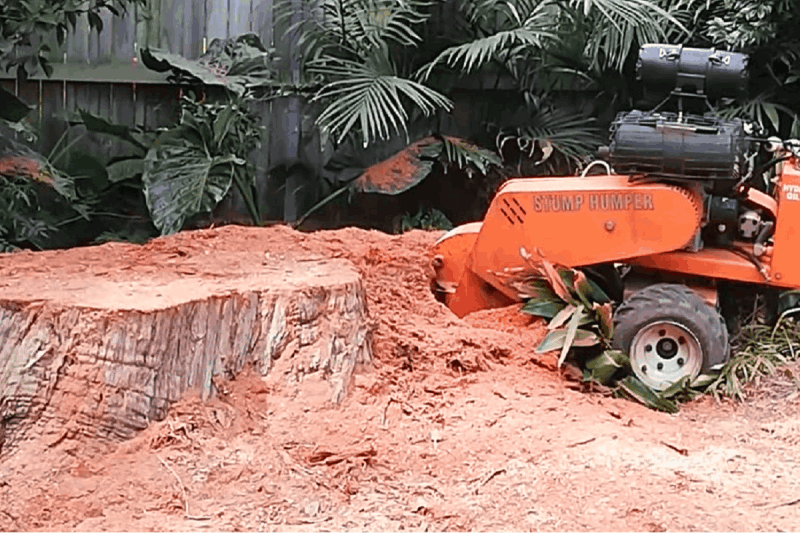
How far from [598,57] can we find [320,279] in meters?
3.91

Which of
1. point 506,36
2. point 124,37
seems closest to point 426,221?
point 506,36

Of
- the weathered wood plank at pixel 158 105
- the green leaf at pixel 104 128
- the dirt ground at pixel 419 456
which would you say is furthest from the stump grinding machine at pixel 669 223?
the weathered wood plank at pixel 158 105

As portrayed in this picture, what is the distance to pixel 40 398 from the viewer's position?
3.81 meters

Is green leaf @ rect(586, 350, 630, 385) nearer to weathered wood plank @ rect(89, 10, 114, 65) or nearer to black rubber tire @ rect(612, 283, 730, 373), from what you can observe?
black rubber tire @ rect(612, 283, 730, 373)

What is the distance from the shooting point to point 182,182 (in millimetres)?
6746

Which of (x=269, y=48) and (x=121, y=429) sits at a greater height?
(x=269, y=48)

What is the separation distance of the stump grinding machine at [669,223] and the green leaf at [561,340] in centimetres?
12

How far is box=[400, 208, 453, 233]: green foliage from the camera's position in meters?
7.52

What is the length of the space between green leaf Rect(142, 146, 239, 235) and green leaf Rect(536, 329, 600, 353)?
2554 mm

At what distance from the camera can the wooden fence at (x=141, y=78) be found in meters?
7.52

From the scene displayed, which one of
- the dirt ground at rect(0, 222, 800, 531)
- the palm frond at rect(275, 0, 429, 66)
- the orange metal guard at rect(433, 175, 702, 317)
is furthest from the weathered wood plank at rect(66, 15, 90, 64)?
the orange metal guard at rect(433, 175, 702, 317)

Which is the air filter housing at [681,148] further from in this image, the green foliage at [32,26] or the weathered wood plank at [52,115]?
the weathered wood plank at [52,115]

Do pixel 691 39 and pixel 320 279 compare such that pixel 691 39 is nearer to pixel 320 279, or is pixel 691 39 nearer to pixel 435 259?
pixel 435 259

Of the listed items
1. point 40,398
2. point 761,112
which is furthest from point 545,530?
point 761,112
